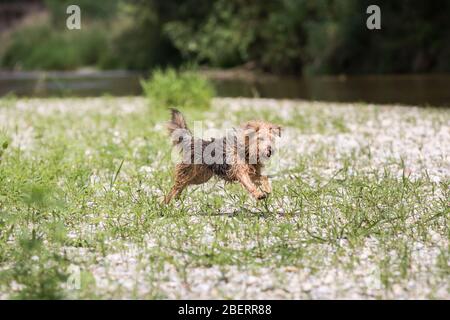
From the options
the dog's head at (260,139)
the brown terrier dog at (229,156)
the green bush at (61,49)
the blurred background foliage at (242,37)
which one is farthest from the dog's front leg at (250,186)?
the green bush at (61,49)

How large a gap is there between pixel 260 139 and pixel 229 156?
0.26 metres

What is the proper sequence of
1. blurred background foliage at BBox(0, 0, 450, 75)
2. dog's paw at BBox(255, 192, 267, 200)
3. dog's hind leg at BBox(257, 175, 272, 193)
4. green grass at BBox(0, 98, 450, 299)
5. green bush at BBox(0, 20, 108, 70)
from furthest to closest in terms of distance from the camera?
green bush at BBox(0, 20, 108, 70)
blurred background foliage at BBox(0, 0, 450, 75)
dog's hind leg at BBox(257, 175, 272, 193)
dog's paw at BBox(255, 192, 267, 200)
green grass at BBox(0, 98, 450, 299)

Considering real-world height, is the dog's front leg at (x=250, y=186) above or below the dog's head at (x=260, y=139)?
below

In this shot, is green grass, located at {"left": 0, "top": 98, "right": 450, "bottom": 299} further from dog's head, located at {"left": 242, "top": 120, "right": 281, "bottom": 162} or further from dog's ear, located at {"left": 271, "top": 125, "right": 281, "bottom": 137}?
dog's ear, located at {"left": 271, "top": 125, "right": 281, "bottom": 137}

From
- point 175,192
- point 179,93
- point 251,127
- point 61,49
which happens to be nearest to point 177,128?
point 175,192

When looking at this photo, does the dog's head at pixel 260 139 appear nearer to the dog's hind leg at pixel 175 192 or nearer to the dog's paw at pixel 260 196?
the dog's paw at pixel 260 196

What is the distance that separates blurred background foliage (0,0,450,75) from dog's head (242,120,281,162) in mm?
13747

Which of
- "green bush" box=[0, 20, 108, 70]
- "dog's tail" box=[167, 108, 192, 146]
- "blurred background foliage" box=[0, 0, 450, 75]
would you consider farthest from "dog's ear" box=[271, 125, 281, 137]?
"green bush" box=[0, 20, 108, 70]

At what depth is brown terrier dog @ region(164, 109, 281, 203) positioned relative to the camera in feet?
17.9

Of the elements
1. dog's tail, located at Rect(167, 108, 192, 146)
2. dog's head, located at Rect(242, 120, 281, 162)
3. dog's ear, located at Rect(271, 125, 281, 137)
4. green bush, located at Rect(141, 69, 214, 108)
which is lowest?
dog's head, located at Rect(242, 120, 281, 162)

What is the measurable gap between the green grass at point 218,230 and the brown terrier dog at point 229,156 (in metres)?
0.21

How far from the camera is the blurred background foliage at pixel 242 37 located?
61.5ft

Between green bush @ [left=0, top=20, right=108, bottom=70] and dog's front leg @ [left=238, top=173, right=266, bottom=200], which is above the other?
green bush @ [left=0, top=20, right=108, bottom=70]
